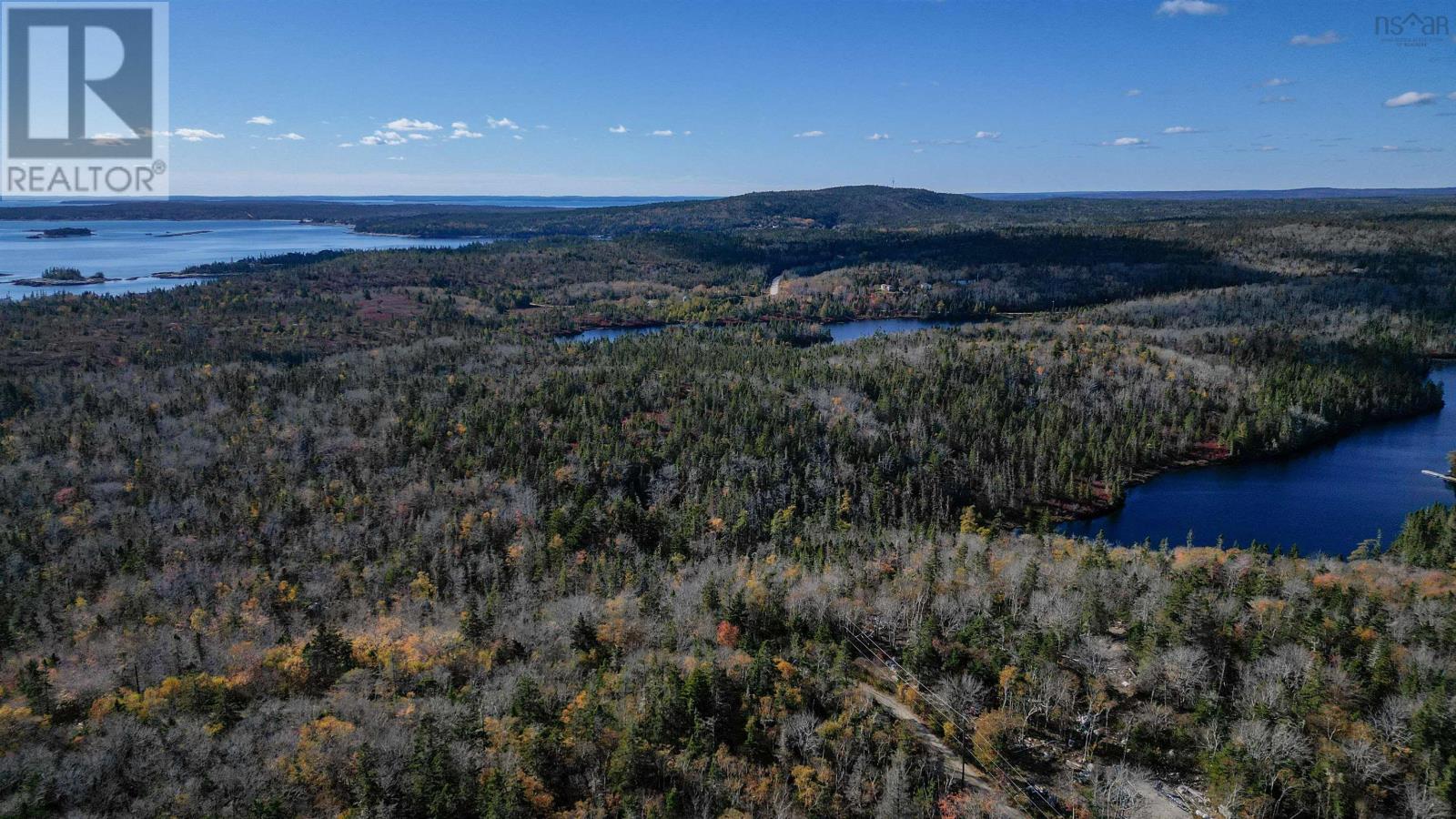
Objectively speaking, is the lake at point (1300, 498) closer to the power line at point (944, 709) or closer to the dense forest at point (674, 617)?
the dense forest at point (674, 617)

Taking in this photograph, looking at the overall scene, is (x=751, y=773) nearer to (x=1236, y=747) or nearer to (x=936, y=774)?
(x=936, y=774)

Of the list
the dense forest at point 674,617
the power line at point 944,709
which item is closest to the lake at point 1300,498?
the dense forest at point 674,617

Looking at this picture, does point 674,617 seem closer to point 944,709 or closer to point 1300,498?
point 944,709

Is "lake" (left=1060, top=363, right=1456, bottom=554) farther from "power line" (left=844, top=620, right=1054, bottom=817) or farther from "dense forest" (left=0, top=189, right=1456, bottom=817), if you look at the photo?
"power line" (left=844, top=620, right=1054, bottom=817)

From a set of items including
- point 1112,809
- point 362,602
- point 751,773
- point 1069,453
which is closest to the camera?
point 1112,809

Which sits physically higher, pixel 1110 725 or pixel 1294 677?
pixel 1294 677

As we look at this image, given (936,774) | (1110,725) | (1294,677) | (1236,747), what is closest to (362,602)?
(936,774)

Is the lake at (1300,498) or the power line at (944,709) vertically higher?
the lake at (1300,498)
